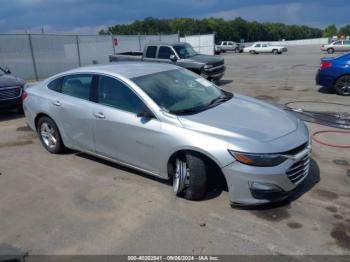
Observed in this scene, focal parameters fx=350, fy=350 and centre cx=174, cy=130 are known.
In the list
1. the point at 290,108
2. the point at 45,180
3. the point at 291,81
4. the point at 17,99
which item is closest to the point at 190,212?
the point at 45,180

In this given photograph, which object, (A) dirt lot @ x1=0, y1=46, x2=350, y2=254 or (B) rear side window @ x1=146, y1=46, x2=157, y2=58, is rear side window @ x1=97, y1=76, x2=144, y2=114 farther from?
(B) rear side window @ x1=146, y1=46, x2=157, y2=58

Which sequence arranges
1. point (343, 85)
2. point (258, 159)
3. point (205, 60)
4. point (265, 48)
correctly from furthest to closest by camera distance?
1. point (265, 48)
2. point (205, 60)
3. point (343, 85)
4. point (258, 159)

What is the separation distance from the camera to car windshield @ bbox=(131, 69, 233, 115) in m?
4.44

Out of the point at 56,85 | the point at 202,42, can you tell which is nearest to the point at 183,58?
the point at 56,85

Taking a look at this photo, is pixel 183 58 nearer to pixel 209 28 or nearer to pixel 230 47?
pixel 230 47

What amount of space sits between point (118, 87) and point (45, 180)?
5.68ft

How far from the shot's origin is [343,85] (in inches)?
414

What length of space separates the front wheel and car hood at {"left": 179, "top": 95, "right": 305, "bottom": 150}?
0.37 meters

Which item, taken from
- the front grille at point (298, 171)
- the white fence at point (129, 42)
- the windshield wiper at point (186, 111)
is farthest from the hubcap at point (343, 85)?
the white fence at point (129, 42)

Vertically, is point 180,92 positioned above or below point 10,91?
above

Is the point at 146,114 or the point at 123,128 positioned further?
the point at 123,128

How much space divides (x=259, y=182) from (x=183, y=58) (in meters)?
10.7

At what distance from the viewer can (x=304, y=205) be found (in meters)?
4.01

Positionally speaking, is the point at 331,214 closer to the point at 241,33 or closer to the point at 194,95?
the point at 194,95
